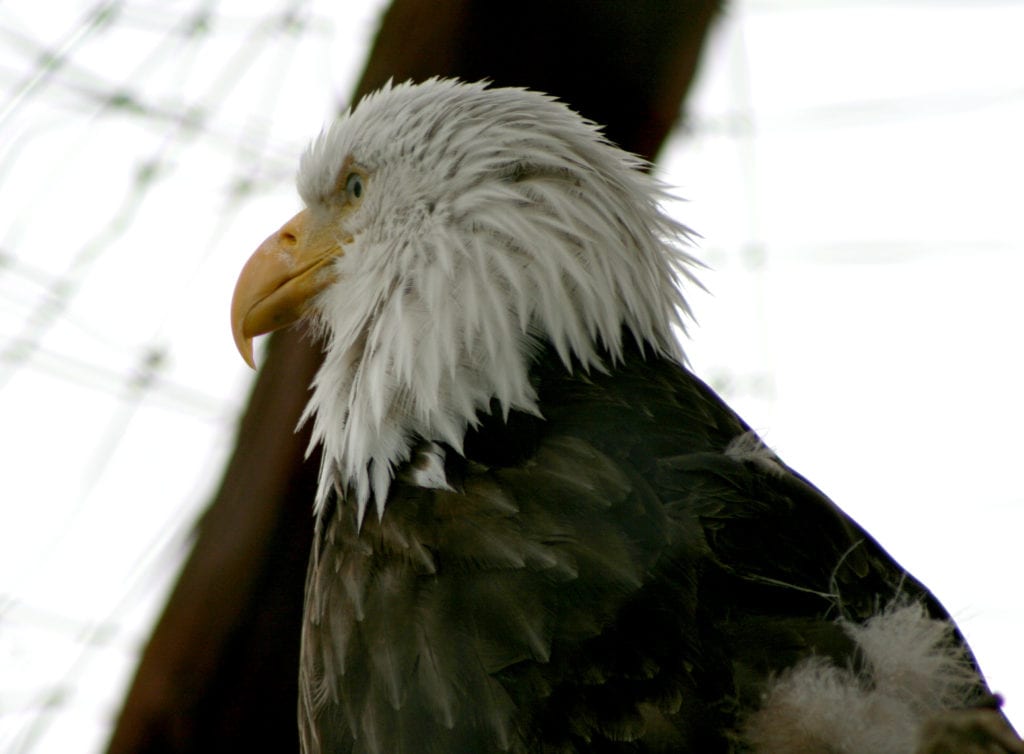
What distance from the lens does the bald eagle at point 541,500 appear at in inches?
72.6

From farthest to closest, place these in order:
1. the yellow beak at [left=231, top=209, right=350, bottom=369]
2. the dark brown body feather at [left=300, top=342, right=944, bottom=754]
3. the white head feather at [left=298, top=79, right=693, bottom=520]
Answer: the yellow beak at [left=231, top=209, right=350, bottom=369] → the white head feather at [left=298, top=79, right=693, bottom=520] → the dark brown body feather at [left=300, top=342, right=944, bottom=754]

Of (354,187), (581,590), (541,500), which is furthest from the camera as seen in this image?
(354,187)

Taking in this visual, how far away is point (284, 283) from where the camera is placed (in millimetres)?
2668

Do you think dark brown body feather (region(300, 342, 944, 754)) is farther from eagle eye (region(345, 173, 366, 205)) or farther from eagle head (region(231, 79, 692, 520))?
eagle eye (region(345, 173, 366, 205))

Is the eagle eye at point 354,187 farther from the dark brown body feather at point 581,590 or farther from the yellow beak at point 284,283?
the dark brown body feather at point 581,590

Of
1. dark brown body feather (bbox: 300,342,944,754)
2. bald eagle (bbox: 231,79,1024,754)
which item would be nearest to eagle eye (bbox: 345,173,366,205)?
bald eagle (bbox: 231,79,1024,754)

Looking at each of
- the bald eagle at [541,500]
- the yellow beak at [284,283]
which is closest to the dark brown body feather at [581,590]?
the bald eagle at [541,500]

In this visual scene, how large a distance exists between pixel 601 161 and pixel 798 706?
116 cm

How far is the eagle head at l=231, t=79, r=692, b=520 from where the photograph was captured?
2281mm

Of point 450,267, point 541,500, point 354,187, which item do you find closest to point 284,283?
point 354,187

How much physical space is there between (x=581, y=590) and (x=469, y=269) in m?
0.70

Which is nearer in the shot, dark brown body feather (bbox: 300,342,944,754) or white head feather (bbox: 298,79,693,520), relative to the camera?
dark brown body feather (bbox: 300,342,944,754)

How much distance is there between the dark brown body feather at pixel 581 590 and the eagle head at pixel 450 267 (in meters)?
0.10

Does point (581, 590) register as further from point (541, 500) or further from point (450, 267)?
point (450, 267)
